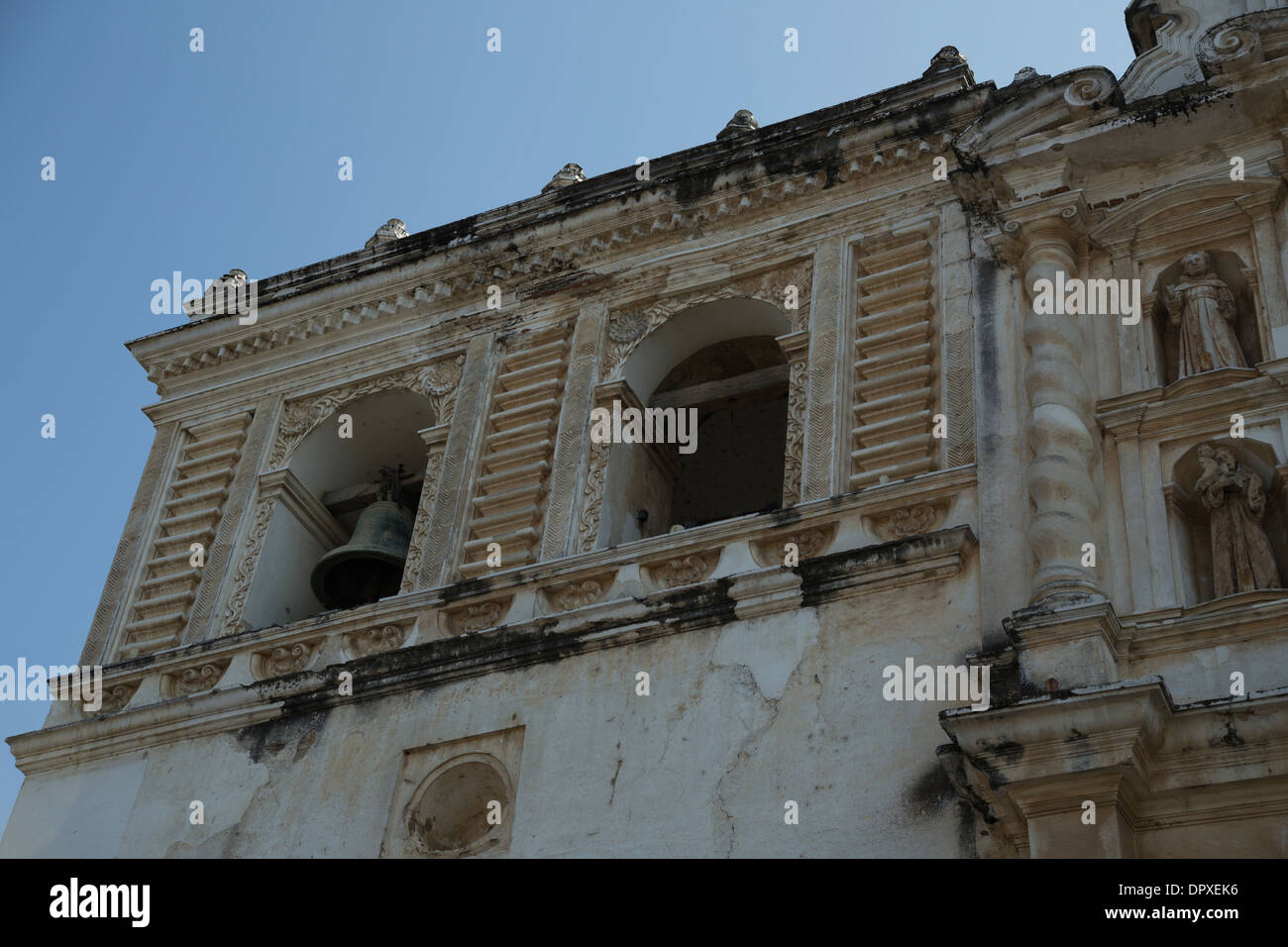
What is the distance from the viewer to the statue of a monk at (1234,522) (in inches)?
409

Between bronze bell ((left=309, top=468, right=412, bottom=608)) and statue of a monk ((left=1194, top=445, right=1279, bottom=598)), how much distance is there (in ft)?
19.3

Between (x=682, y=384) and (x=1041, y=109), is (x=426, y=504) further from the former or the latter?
(x=1041, y=109)

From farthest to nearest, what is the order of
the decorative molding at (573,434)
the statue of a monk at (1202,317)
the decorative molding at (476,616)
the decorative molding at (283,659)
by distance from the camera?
the decorative molding at (283,659), the decorative molding at (573,434), the decorative molding at (476,616), the statue of a monk at (1202,317)

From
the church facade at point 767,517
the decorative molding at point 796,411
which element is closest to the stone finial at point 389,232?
the church facade at point 767,517

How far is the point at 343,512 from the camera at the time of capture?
15.5 m

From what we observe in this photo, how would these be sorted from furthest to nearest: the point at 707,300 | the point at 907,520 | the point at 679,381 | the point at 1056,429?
the point at 679,381 < the point at 707,300 < the point at 907,520 < the point at 1056,429

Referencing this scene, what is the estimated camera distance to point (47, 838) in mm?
13117

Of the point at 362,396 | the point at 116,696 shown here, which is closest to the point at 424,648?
the point at 116,696

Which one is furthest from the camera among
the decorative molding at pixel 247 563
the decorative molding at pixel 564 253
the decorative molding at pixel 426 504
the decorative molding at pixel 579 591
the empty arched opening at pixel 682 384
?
the decorative molding at pixel 247 563

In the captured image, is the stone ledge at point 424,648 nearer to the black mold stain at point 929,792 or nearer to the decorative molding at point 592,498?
the decorative molding at point 592,498

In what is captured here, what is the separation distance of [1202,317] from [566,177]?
19.0ft

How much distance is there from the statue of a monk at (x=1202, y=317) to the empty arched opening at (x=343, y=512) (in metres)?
5.67
